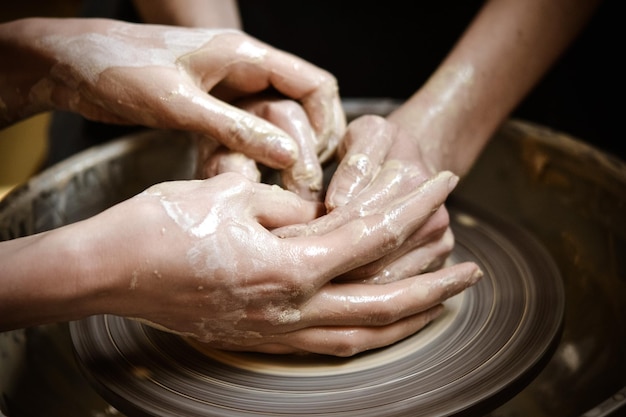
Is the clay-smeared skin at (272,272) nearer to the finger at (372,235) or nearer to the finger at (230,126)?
the finger at (372,235)

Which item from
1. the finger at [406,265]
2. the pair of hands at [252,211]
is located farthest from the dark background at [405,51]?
the finger at [406,265]

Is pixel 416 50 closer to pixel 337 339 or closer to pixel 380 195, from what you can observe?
pixel 380 195

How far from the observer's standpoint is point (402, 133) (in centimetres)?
125

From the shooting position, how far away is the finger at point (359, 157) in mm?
1080

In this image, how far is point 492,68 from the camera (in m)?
1.42

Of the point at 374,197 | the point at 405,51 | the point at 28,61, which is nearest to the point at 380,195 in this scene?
the point at 374,197

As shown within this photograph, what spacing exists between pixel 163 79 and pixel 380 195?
40 centimetres

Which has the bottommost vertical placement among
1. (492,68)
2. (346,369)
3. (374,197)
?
(346,369)

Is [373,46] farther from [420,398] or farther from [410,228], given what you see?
[420,398]

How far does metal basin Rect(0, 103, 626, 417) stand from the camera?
1.14 metres

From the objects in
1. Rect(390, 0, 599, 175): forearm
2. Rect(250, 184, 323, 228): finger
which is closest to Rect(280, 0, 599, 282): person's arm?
Rect(390, 0, 599, 175): forearm

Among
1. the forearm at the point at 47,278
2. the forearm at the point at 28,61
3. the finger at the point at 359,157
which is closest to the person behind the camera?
the forearm at the point at 47,278

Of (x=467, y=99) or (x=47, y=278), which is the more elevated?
(x=467, y=99)

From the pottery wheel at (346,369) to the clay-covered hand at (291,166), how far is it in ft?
0.93
